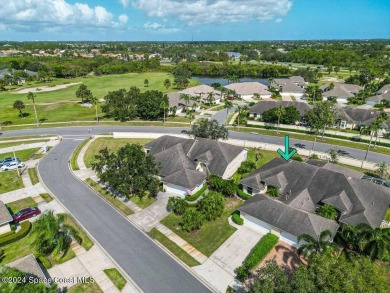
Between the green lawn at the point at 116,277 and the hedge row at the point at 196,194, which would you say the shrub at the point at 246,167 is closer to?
the hedge row at the point at 196,194

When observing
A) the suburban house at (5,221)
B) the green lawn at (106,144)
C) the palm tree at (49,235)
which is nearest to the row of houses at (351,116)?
the green lawn at (106,144)

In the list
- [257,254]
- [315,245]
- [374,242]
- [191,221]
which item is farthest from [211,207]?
[374,242]

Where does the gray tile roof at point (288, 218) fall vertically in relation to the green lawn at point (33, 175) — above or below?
above

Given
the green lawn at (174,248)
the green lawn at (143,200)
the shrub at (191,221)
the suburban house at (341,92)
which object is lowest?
the green lawn at (174,248)

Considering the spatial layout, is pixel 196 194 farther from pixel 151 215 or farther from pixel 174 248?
pixel 174 248

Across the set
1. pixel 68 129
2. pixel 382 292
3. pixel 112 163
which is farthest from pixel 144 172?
pixel 68 129

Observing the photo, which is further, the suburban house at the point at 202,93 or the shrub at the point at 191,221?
the suburban house at the point at 202,93
